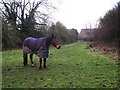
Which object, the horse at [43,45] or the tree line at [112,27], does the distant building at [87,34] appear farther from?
the horse at [43,45]

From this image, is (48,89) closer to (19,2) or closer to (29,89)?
(29,89)

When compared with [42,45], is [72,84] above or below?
below

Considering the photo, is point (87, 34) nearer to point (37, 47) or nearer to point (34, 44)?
point (34, 44)

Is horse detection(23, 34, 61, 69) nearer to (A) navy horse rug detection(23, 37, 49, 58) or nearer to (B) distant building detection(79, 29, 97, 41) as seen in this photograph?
(A) navy horse rug detection(23, 37, 49, 58)

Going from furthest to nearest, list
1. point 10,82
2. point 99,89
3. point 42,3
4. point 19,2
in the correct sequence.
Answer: point 42,3 < point 19,2 < point 10,82 < point 99,89

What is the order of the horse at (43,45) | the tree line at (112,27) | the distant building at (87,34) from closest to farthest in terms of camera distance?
the horse at (43,45) → the tree line at (112,27) → the distant building at (87,34)

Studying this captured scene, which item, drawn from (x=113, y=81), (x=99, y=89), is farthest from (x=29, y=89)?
(x=113, y=81)

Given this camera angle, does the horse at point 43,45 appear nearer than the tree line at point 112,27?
Yes

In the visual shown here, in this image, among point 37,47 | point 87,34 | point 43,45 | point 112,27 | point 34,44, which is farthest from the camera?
point 87,34

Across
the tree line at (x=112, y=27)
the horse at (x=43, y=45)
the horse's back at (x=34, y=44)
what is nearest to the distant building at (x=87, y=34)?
the tree line at (x=112, y=27)

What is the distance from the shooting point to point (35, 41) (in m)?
12.5

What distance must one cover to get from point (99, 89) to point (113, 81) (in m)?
1.24

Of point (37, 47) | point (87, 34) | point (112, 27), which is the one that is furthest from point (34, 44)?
point (87, 34)

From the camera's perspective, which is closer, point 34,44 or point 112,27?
point 34,44
